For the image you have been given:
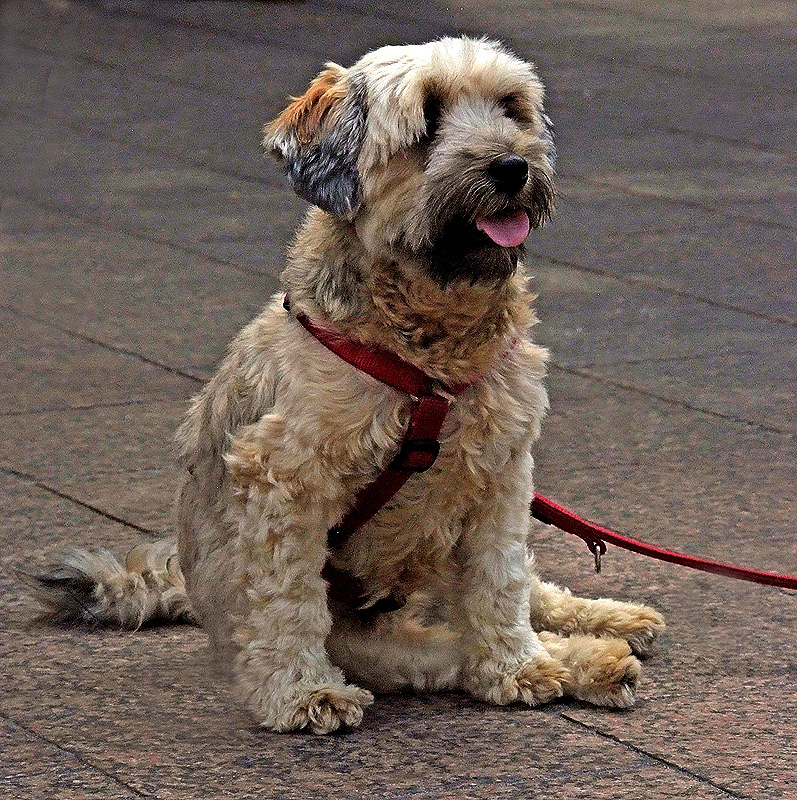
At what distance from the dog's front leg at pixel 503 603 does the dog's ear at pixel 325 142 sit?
838 millimetres

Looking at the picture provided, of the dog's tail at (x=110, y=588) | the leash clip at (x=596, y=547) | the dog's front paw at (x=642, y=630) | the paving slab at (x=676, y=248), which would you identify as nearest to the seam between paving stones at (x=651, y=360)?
the paving slab at (x=676, y=248)

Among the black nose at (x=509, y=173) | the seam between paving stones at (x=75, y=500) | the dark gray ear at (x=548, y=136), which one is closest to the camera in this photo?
the black nose at (x=509, y=173)

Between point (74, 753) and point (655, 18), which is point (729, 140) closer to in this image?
point (655, 18)

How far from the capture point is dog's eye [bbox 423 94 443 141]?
4.34 m

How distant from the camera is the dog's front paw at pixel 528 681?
15.0 feet

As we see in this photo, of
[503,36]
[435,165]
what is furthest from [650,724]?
[503,36]

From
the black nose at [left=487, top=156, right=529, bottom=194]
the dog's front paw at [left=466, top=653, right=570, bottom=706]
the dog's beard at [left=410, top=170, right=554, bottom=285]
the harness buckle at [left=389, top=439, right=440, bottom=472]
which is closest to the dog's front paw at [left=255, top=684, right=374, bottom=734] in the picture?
the dog's front paw at [left=466, top=653, right=570, bottom=706]

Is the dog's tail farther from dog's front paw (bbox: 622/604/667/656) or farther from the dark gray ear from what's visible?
the dark gray ear

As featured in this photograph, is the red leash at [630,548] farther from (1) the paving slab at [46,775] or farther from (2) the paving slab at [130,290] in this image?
(2) the paving slab at [130,290]

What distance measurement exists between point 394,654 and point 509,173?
1349 mm

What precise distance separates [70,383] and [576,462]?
7.62 ft

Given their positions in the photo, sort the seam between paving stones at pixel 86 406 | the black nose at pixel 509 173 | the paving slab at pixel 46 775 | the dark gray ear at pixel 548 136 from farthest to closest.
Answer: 1. the seam between paving stones at pixel 86 406
2. the dark gray ear at pixel 548 136
3. the black nose at pixel 509 173
4. the paving slab at pixel 46 775

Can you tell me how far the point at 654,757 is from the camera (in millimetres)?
4238

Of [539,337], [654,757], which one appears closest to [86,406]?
[539,337]
